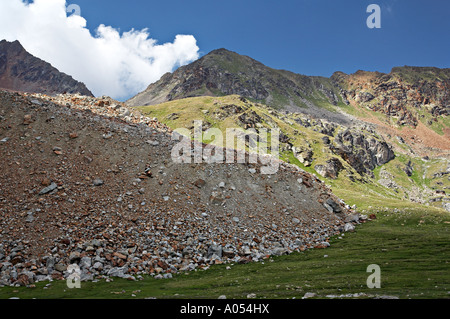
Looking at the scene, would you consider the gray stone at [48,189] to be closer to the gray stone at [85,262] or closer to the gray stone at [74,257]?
the gray stone at [74,257]

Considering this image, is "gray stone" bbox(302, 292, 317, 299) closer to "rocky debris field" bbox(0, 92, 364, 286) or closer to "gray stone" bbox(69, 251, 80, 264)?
"rocky debris field" bbox(0, 92, 364, 286)

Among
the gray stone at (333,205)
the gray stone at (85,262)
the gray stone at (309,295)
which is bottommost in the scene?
the gray stone at (309,295)

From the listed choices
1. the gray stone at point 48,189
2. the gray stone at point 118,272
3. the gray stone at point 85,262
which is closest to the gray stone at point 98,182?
the gray stone at point 48,189

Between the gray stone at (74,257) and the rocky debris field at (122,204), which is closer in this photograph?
the gray stone at (74,257)

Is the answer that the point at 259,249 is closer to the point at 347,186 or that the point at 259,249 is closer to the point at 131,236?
→ the point at 131,236

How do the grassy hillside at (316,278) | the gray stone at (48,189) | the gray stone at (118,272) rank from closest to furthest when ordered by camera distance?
1. the grassy hillside at (316,278)
2. the gray stone at (118,272)
3. the gray stone at (48,189)

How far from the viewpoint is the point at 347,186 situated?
154 meters

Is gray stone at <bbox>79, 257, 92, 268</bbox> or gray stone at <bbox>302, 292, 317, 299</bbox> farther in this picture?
gray stone at <bbox>79, 257, 92, 268</bbox>

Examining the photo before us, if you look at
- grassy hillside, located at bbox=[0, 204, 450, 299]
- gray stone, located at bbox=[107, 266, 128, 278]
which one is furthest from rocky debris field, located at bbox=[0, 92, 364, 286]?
grassy hillside, located at bbox=[0, 204, 450, 299]

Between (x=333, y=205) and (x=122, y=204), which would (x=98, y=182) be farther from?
(x=333, y=205)

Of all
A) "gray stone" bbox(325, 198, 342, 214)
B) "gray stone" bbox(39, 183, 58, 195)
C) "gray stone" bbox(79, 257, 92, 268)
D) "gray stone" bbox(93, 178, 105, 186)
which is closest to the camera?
"gray stone" bbox(79, 257, 92, 268)

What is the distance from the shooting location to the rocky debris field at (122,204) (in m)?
23.6

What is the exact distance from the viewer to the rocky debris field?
2361 centimetres
